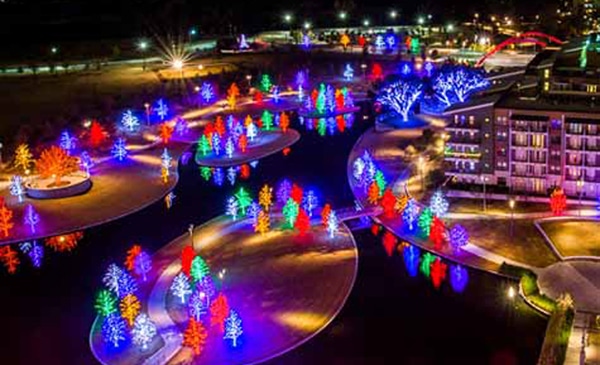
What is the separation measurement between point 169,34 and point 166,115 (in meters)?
43.0

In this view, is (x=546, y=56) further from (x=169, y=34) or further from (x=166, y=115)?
(x=169, y=34)

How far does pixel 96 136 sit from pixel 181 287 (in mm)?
34301

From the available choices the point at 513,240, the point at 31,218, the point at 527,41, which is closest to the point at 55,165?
the point at 31,218

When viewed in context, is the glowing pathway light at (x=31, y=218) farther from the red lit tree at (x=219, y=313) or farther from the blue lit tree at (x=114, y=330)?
the red lit tree at (x=219, y=313)

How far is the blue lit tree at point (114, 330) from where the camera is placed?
3731 cm

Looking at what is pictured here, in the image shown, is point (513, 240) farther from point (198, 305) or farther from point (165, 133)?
point (165, 133)

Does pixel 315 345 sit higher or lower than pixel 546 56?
lower

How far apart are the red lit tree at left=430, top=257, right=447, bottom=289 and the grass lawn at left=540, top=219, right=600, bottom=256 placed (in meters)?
6.75

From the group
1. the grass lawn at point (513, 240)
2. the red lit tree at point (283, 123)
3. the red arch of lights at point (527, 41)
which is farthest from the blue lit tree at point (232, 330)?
the red arch of lights at point (527, 41)

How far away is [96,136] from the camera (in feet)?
234

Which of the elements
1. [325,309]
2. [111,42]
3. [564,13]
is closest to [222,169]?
[325,309]

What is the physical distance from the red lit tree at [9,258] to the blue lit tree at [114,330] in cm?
1164

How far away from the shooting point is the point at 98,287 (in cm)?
4416

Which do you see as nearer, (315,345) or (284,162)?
(315,345)
